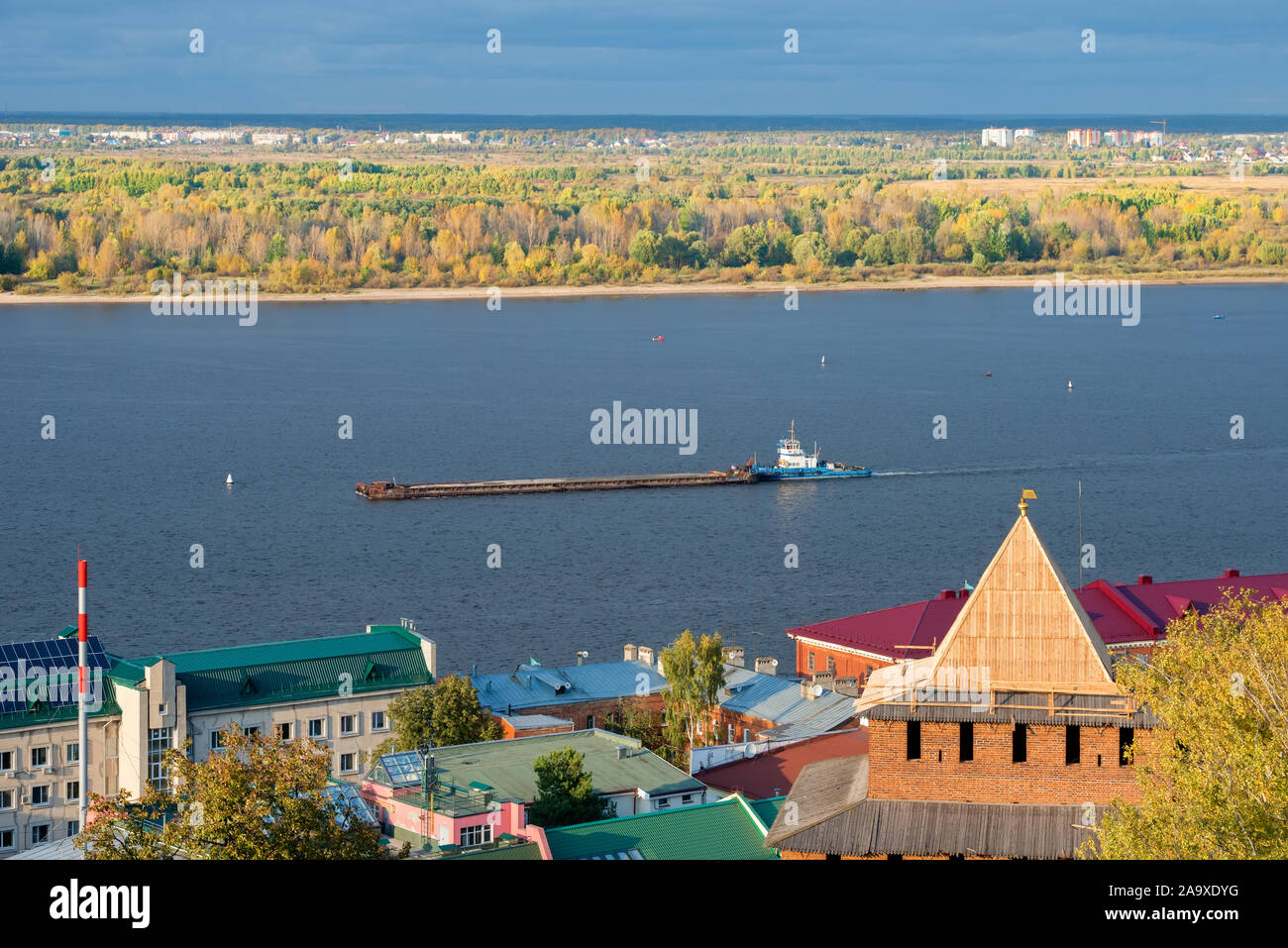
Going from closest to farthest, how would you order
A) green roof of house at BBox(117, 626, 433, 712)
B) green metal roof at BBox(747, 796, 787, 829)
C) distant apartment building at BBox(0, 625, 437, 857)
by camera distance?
green metal roof at BBox(747, 796, 787, 829), distant apartment building at BBox(0, 625, 437, 857), green roof of house at BBox(117, 626, 433, 712)

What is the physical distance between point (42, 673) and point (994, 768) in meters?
16.5

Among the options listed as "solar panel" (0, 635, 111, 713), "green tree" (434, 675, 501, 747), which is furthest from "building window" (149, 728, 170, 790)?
"green tree" (434, 675, 501, 747)

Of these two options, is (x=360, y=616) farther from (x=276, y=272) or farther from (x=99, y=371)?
(x=276, y=272)

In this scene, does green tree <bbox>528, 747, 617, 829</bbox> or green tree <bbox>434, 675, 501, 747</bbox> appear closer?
green tree <bbox>528, 747, 617, 829</bbox>

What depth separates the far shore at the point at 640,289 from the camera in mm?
118000

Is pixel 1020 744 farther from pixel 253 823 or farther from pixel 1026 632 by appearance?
pixel 253 823

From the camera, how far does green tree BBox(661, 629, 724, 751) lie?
86.9 feet

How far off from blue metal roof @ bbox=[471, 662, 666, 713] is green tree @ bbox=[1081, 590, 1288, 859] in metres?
15.3

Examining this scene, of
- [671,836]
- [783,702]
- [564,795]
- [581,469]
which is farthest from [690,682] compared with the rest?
[581,469]

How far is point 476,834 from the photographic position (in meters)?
17.6

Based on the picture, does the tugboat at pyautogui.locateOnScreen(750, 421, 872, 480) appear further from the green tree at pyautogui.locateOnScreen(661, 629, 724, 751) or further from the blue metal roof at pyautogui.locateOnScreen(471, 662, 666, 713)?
the green tree at pyautogui.locateOnScreen(661, 629, 724, 751)

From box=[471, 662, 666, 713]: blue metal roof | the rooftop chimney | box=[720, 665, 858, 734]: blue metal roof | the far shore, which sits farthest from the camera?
the far shore
